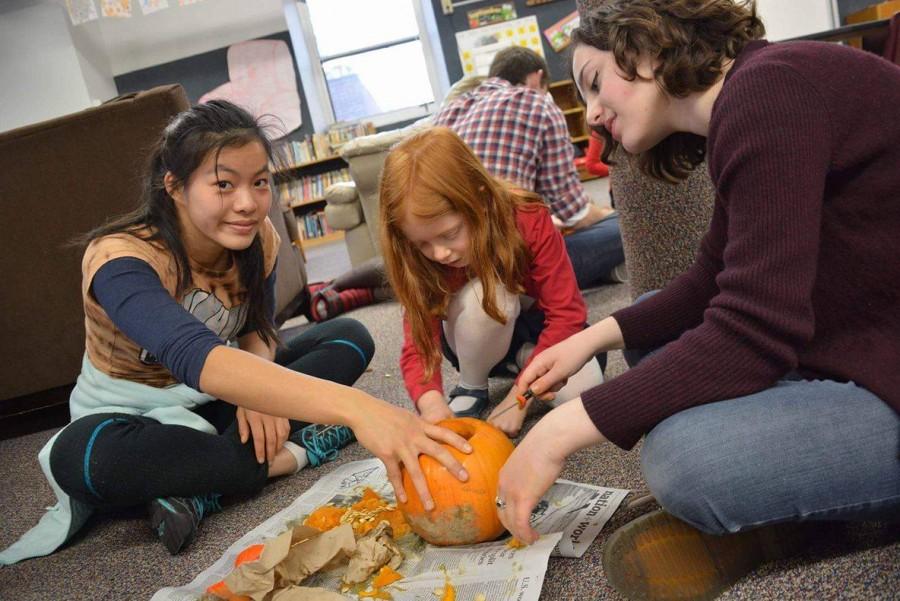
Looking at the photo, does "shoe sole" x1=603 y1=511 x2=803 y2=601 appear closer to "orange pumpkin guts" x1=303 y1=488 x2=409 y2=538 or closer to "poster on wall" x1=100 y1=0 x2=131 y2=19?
"orange pumpkin guts" x1=303 y1=488 x2=409 y2=538

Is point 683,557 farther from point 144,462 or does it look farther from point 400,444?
point 144,462

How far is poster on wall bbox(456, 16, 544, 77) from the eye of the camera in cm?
674

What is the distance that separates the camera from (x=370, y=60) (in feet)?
23.1

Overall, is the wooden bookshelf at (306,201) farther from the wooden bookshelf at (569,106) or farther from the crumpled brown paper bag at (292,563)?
the crumpled brown paper bag at (292,563)

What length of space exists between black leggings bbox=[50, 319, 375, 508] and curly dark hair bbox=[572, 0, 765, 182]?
0.96 meters

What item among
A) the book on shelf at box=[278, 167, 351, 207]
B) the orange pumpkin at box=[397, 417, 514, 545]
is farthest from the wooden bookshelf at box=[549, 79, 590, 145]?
the orange pumpkin at box=[397, 417, 514, 545]

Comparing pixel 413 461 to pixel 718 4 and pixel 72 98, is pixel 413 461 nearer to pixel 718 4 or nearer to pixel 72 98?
pixel 718 4

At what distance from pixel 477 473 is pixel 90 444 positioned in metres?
0.76

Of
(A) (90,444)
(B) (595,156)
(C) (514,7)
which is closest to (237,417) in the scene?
(A) (90,444)

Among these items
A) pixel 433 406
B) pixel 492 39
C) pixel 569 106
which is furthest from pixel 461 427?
pixel 492 39

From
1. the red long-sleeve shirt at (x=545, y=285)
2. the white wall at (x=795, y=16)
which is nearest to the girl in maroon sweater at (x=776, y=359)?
the red long-sleeve shirt at (x=545, y=285)

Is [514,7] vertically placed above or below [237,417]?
above

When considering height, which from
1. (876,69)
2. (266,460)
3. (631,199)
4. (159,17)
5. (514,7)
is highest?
(159,17)

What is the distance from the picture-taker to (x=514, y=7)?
22.0 feet
